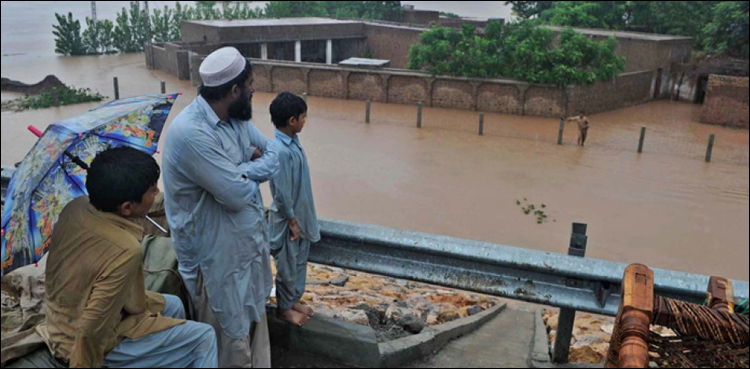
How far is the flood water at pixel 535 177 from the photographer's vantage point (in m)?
12.0

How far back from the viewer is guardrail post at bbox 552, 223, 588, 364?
10.3 feet

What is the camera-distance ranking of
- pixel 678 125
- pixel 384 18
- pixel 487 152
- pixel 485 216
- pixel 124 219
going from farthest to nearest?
1. pixel 384 18
2. pixel 678 125
3. pixel 487 152
4. pixel 485 216
5. pixel 124 219

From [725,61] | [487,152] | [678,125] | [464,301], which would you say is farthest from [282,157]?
[725,61]

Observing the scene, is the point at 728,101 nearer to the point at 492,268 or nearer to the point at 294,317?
the point at 492,268

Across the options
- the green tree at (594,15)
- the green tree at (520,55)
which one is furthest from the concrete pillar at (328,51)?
the green tree at (594,15)

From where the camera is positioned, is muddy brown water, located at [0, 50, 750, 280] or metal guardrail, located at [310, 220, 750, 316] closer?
metal guardrail, located at [310, 220, 750, 316]

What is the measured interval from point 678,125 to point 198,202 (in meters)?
24.4

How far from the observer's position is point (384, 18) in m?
42.8

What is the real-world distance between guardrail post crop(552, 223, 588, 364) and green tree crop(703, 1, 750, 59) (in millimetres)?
28114

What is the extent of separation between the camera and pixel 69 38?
38.9m

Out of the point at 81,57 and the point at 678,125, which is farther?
the point at 81,57

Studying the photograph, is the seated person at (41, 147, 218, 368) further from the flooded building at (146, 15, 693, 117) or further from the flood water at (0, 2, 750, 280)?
the flooded building at (146, 15, 693, 117)

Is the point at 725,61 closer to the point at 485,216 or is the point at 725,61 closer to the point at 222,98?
the point at 485,216

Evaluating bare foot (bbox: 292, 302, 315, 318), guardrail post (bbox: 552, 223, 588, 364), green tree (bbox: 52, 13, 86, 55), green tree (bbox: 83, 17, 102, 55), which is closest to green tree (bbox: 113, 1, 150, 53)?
green tree (bbox: 83, 17, 102, 55)
